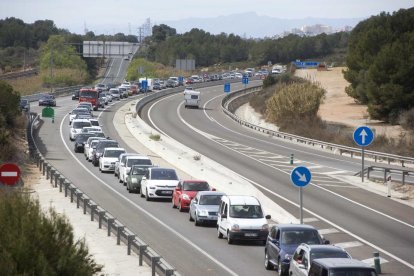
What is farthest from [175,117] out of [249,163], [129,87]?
[249,163]

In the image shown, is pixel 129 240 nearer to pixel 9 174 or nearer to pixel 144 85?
pixel 9 174

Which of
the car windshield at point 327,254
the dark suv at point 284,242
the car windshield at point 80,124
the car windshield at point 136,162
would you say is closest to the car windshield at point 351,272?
the car windshield at point 327,254

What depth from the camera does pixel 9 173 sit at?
24.5m

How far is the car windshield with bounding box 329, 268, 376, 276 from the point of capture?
17.4 m

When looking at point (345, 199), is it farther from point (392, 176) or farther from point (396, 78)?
point (396, 78)

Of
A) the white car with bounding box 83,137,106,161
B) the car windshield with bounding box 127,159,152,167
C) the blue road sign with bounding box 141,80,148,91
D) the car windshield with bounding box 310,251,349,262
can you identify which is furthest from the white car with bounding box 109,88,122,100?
the car windshield with bounding box 310,251,349,262

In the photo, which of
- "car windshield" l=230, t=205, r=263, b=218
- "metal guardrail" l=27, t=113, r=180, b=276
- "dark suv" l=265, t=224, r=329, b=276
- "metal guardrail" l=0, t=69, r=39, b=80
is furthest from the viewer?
"metal guardrail" l=0, t=69, r=39, b=80

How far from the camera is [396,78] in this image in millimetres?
79812

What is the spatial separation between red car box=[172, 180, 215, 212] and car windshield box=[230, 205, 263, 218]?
6402mm

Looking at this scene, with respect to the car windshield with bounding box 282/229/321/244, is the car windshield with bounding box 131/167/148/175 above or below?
below

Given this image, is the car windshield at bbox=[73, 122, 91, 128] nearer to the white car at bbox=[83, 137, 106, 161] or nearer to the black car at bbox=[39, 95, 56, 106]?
the white car at bbox=[83, 137, 106, 161]

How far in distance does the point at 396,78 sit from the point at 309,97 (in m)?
7.90

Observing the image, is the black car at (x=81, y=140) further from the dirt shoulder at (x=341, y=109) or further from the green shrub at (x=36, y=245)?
the green shrub at (x=36, y=245)

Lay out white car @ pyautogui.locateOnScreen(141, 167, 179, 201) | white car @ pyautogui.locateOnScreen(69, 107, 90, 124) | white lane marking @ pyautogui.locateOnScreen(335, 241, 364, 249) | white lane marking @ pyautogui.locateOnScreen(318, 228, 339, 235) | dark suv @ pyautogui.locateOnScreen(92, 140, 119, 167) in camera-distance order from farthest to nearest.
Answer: white car @ pyautogui.locateOnScreen(69, 107, 90, 124)
dark suv @ pyautogui.locateOnScreen(92, 140, 119, 167)
white car @ pyautogui.locateOnScreen(141, 167, 179, 201)
white lane marking @ pyautogui.locateOnScreen(318, 228, 339, 235)
white lane marking @ pyautogui.locateOnScreen(335, 241, 364, 249)
